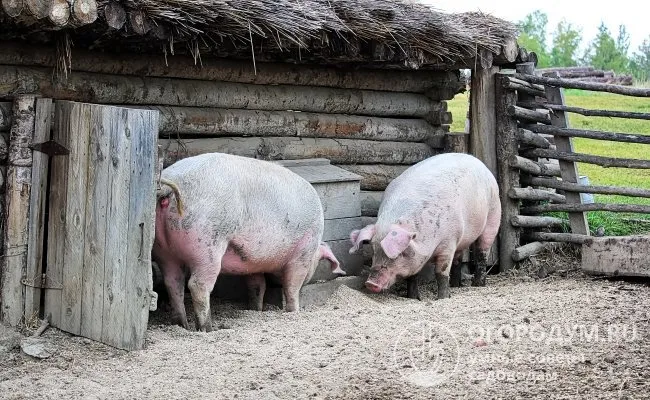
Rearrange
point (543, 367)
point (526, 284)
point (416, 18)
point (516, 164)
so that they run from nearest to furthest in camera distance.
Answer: point (543, 367)
point (416, 18)
point (526, 284)
point (516, 164)

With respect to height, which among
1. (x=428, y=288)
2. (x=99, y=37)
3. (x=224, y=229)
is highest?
(x=99, y=37)

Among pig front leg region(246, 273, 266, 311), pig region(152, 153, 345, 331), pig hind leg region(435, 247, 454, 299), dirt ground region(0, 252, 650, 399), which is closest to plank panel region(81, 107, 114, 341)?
dirt ground region(0, 252, 650, 399)

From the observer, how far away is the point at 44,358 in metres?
6.00

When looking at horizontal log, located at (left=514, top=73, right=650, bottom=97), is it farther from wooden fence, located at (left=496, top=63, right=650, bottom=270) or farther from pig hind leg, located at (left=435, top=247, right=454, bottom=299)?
pig hind leg, located at (left=435, top=247, right=454, bottom=299)

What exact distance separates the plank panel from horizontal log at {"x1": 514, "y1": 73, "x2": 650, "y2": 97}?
5114mm

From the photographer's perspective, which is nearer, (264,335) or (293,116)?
(264,335)

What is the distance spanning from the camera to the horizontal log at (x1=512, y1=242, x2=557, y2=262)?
398 inches

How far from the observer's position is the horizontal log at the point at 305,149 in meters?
7.73

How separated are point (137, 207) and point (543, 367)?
96.8 inches

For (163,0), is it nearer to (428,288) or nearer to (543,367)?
(543,367)

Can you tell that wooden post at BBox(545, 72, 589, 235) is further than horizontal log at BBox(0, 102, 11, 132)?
Yes

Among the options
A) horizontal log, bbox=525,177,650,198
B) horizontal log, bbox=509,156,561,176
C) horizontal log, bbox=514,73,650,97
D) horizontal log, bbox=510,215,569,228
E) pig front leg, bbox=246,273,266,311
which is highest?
horizontal log, bbox=514,73,650,97

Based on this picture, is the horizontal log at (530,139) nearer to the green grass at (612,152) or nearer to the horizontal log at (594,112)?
the horizontal log at (594,112)

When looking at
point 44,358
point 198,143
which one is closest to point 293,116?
point 198,143
